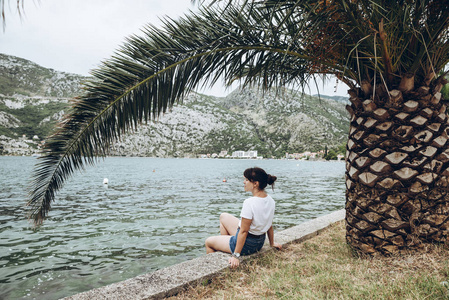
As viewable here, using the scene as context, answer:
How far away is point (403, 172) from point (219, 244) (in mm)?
2653

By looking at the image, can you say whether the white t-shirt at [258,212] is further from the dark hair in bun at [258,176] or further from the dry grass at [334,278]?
the dry grass at [334,278]

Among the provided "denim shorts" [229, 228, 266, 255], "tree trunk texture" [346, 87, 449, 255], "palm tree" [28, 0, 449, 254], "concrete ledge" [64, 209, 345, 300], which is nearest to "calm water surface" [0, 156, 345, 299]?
"palm tree" [28, 0, 449, 254]

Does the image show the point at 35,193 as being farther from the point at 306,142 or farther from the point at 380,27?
the point at 306,142

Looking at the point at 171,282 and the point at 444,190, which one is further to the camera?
the point at 444,190

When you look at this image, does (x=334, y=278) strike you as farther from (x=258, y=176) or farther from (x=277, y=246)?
(x=258, y=176)

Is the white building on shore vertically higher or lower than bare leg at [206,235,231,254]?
lower

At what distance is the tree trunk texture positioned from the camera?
3.51 metres

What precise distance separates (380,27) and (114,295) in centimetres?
394

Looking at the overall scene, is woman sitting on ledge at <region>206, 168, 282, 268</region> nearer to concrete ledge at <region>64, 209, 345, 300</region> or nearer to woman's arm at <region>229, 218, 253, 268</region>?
woman's arm at <region>229, 218, 253, 268</region>

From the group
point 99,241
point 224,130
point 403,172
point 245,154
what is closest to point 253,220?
point 403,172

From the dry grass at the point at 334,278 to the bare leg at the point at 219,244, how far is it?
1.47ft

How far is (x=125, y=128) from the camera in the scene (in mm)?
4441

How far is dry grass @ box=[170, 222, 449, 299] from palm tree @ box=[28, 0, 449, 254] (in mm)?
298

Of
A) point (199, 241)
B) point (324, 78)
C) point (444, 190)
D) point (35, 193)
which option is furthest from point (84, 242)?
point (444, 190)
